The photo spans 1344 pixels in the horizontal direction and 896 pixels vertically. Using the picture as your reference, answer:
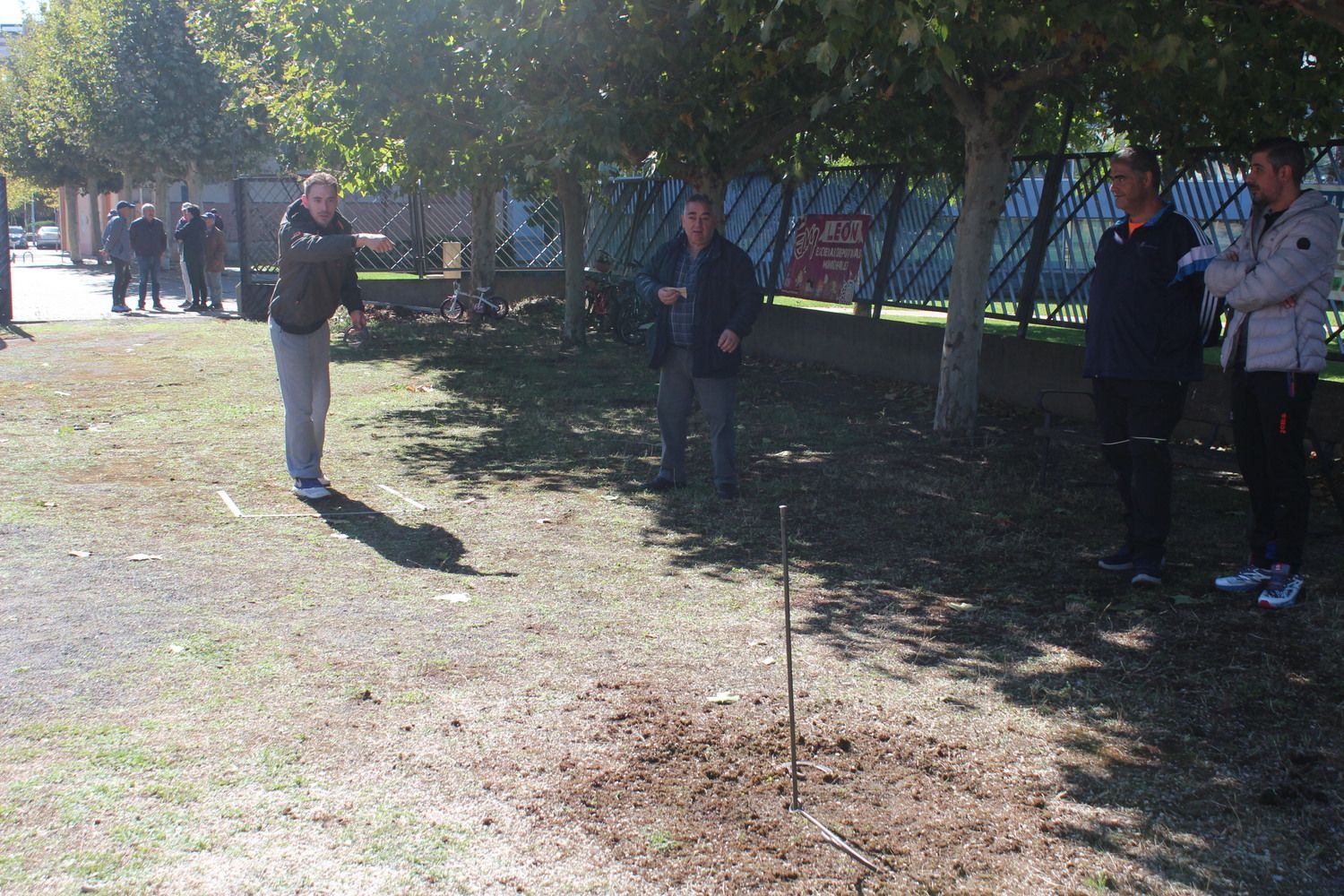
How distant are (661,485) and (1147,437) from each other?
10.8 ft

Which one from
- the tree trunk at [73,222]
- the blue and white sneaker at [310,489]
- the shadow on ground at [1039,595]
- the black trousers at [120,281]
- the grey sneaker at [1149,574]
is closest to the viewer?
the shadow on ground at [1039,595]

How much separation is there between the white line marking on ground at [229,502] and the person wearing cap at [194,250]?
15.5 metres

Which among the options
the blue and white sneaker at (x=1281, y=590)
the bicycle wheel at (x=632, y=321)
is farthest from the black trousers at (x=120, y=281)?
the blue and white sneaker at (x=1281, y=590)

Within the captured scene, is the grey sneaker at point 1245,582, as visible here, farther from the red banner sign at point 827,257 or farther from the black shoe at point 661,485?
the red banner sign at point 827,257

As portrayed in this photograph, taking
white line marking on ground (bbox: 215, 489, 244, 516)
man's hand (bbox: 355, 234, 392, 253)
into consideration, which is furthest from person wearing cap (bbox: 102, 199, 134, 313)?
man's hand (bbox: 355, 234, 392, 253)

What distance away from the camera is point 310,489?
318 inches

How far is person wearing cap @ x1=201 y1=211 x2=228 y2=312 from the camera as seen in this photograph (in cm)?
2283

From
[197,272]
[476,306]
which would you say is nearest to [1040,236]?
[476,306]

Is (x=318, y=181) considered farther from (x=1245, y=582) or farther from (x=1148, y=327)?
(x=1245, y=582)

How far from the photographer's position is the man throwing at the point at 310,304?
25.6ft

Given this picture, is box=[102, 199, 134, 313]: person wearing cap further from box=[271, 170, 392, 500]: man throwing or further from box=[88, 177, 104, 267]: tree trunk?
box=[88, 177, 104, 267]: tree trunk

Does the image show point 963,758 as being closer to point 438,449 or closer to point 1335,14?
point 1335,14

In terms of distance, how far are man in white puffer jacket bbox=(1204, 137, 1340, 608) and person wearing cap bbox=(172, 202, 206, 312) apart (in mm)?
19788

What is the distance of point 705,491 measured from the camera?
27.3 feet
